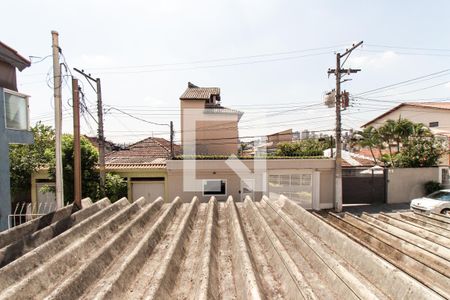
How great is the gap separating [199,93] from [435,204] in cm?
1783

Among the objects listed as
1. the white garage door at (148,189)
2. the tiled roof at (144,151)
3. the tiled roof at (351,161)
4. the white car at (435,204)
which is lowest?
the white car at (435,204)

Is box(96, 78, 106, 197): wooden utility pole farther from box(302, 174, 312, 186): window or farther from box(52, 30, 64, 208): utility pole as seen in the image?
box(302, 174, 312, 186): window

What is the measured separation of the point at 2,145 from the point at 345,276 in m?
8.54

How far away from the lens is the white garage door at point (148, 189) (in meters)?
15.4

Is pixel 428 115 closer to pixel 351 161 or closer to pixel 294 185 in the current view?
pixel 351 161

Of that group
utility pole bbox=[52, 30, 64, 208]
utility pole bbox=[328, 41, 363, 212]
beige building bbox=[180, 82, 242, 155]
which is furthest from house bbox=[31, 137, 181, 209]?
utility pole bbox=[328, 41, 363, 212]

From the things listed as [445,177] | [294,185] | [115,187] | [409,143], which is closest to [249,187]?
[294,185]

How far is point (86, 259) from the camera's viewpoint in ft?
9.52

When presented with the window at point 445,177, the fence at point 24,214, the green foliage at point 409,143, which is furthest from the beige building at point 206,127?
the window at point 445,177

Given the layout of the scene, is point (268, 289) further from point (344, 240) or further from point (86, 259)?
point (86, 259)

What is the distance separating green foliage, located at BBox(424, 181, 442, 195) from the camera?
16.9 m

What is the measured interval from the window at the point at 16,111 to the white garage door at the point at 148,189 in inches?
314

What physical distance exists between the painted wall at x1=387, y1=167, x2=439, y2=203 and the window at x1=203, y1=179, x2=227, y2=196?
11308 mm

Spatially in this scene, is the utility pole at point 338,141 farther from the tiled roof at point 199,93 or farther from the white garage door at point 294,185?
the tiled roof at point 199,93
